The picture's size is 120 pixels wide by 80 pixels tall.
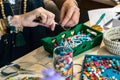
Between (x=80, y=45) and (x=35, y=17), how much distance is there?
231 mm

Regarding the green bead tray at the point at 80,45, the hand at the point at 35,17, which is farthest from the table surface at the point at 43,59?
the hand at the point at 35,17

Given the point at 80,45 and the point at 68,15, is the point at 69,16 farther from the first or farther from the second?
the point at 80,45

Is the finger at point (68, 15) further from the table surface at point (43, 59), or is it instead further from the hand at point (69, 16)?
the table surface at point (43, 59)

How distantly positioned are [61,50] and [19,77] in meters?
0.18

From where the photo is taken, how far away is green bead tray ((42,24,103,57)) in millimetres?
1026

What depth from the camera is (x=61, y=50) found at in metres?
0.91

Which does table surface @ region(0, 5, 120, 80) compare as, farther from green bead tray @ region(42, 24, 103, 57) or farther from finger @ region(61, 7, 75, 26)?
finger @ region(61, 7, 75, 26)

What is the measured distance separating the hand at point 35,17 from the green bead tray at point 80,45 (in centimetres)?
7

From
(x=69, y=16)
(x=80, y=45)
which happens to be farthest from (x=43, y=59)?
(x=69, y=16)

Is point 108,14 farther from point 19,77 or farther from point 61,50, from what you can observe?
point 19,77

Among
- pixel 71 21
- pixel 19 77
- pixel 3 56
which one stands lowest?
pixel 3 56

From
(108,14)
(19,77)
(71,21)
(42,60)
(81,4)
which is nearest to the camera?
(19,77)

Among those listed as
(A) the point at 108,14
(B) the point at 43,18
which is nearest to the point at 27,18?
(B) the point at 43,18

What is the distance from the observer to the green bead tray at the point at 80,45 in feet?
3.37
